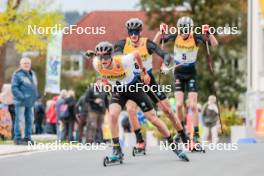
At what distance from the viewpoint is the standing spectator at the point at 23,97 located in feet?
65.9

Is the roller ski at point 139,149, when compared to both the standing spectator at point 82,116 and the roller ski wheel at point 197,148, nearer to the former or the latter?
the roller ski wheel at point 197,148

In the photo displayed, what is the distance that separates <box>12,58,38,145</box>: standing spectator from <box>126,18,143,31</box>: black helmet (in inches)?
203

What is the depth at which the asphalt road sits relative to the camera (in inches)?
515

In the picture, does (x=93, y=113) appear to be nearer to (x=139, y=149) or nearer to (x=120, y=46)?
(x=139, y=149)

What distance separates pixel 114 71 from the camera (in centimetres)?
1412

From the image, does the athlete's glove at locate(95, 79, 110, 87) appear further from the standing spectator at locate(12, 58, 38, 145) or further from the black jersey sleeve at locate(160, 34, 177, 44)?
the standing spectator at locate(12, 58, 38, 145)

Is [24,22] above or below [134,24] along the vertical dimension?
above

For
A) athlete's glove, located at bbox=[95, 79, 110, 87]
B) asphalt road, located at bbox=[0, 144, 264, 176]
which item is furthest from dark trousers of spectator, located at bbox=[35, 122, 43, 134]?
athlete's glove, located at bbox=[95, 79, 110, 87]

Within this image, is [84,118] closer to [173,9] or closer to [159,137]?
[159,137]

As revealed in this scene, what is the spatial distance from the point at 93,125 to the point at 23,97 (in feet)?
18.2

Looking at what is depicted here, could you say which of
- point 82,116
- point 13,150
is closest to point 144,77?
point 13,150

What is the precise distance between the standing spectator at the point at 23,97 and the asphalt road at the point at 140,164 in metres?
3.07

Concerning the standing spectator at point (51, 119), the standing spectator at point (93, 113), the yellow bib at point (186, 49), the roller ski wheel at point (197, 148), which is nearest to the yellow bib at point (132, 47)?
the yellow bib at point (186, 49)

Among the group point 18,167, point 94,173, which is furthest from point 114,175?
point 18,167
